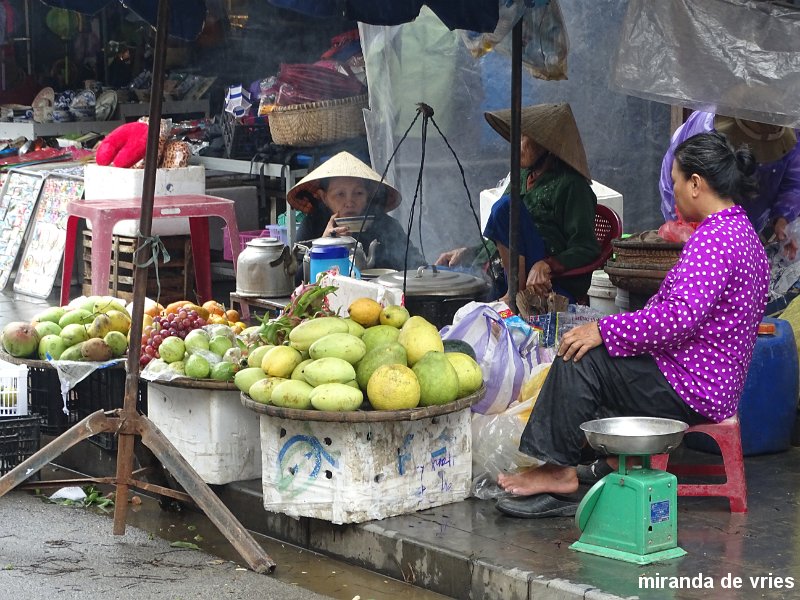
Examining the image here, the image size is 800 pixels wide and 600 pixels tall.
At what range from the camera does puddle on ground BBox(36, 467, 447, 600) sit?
4547 millimetres

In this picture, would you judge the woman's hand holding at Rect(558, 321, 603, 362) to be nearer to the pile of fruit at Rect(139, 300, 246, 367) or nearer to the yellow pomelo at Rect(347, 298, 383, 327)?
the yellow pomelo at Rect(347, 298, 383, 327)

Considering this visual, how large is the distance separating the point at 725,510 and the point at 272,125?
5.70m

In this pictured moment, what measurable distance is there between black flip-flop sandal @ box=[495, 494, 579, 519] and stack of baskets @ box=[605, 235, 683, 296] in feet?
3.85

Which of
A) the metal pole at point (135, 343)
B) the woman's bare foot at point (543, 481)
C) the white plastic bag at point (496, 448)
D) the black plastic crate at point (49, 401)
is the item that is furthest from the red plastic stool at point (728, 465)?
the black plastic crate at point (49, 401)

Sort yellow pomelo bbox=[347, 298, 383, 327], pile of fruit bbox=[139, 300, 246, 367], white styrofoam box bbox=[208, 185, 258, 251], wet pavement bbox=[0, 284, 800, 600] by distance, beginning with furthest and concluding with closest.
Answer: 1. white styrofoam box bbox=[208, 185, 258, 251]
2. pile of fruit bbox=[139, 300, 246, 367]
3. yellow pomelo bbox=[347, 298, 383, 327]
4. wet pavement bbox=[0, 284, 800, 600]

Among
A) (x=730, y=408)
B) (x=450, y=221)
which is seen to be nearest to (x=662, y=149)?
(x=450, y=221)

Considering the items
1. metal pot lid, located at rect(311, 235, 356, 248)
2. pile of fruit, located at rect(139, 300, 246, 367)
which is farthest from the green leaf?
metal pot lid, located at rect(311, 235, 356, 248)

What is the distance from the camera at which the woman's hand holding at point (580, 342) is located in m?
4.63

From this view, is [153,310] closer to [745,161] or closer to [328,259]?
[328,259]

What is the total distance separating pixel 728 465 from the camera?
4730 millimetres

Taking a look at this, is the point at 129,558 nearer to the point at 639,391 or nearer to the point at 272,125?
the point at 639,391

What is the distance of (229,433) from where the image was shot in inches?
212

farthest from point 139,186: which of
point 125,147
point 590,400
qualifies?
point 590,400

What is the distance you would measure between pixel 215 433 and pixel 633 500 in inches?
76.0
